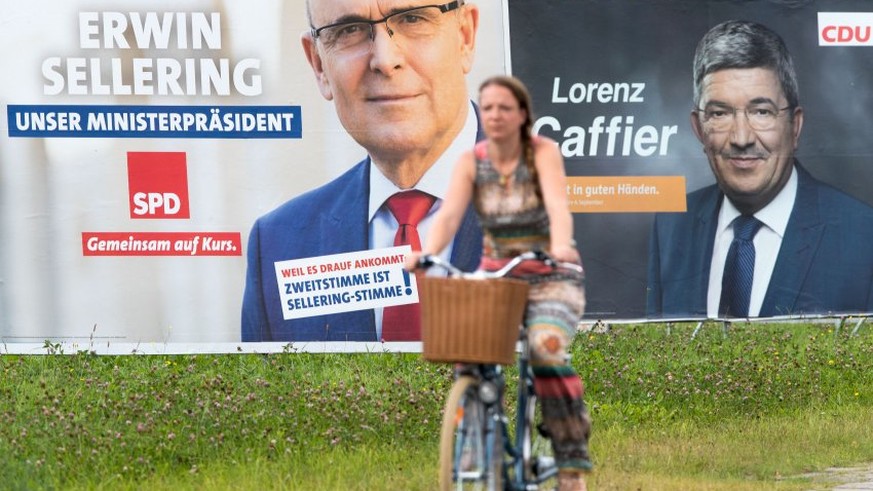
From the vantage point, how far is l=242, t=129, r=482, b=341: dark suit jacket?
11.2 m

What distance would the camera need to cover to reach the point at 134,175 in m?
11.0

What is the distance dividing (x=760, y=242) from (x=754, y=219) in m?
0.20

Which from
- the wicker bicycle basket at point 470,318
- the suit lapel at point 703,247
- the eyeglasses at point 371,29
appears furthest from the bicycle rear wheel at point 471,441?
the suit lapel at point 703,247

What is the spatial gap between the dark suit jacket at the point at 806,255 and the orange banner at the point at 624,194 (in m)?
0.19

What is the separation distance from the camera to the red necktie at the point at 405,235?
36.8 ft

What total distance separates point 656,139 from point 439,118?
1901 millimetres

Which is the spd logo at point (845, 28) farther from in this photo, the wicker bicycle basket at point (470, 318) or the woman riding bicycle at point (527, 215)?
the wicker bicycle basket at point (470, 318)

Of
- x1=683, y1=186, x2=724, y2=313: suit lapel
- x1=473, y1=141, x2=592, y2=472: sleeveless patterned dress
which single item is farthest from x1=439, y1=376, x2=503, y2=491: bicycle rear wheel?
x1=683, y1=186, x2=724, y2=313: suit lapel

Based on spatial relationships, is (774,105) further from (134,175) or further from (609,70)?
(134,175)

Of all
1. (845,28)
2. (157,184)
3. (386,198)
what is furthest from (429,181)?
(845,28)

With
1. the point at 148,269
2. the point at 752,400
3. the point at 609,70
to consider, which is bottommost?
the point at 752,400

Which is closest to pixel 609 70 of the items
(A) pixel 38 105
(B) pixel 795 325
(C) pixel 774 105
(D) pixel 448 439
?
(C) pixel 774 105

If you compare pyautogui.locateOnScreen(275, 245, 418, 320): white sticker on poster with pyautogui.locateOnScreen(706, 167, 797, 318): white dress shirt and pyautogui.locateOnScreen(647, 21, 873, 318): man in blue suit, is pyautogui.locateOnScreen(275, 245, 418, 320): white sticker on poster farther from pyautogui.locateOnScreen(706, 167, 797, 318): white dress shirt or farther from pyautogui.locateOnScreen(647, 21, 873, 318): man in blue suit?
pyautogui.locateOnScreen(706, 167, 797, 318): white dress shirt

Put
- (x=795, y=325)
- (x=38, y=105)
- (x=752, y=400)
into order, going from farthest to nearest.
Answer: (x=795, y=325), (x=38, y=105), (x=752, y=400)
